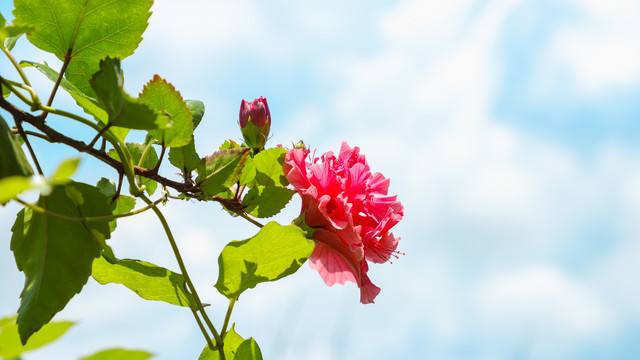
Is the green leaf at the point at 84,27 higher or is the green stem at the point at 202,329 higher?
the green leaf at the point at 84,27

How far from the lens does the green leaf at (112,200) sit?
0.64 metres

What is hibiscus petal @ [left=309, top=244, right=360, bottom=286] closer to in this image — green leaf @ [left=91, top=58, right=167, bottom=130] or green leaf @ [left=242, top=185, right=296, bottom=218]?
green leaf @ [left=242, top=185, right=296, bottom=218]

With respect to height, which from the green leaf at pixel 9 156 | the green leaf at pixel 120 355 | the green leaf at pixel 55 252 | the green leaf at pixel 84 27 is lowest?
the green leaf at pixel 120 355

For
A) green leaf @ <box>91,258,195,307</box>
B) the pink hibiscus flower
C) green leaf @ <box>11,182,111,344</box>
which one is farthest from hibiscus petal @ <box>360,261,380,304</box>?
green leaf @ <box>11,182,111,344</box>

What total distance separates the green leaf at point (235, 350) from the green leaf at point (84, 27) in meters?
0.34

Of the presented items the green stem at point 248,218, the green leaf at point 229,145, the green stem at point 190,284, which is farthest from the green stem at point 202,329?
the green leaf at point 229,145

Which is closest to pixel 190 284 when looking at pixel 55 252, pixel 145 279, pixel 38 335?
pixel 145 279

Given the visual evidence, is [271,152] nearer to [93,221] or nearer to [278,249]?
[278,249]

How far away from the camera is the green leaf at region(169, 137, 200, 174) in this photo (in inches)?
25.4

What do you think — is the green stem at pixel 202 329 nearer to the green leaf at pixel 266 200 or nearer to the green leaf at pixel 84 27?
the green leaf at pixel 266 200

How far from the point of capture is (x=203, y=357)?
67 centimetres

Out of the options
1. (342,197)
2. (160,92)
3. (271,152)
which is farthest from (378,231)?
(160,92)

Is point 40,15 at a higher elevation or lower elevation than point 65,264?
higher

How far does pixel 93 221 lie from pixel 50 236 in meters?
0.04
